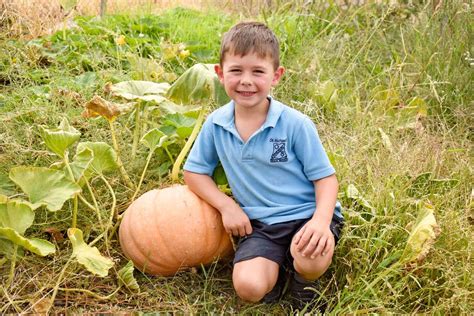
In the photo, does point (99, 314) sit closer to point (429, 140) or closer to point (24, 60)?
point (429, 140)

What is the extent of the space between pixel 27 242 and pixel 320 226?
2.91 ft

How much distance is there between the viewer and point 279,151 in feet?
7.27

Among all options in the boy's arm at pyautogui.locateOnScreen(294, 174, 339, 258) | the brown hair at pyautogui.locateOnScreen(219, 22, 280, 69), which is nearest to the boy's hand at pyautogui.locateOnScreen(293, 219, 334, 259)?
the boy's arm at pyautogui.locateOnScreen(294, 174, 339, 258)

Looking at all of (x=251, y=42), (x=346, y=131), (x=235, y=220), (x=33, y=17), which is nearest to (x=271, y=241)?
(x=235, y=220)

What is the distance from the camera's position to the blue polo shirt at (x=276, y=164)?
2.21 meters

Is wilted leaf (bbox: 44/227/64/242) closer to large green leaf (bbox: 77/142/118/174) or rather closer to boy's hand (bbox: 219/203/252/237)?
→ large green leaf (bbox: 77/142/118/174)

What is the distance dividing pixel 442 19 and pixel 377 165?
1.55 meters

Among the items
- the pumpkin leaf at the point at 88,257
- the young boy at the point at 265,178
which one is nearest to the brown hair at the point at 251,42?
the young boy at the point at 265,178

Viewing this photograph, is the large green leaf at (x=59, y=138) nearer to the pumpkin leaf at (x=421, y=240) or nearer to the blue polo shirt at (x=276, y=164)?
the blue polo shirt at (x=276, y=164)

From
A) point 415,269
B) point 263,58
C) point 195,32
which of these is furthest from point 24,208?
point 195,32

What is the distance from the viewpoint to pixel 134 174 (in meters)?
2.74

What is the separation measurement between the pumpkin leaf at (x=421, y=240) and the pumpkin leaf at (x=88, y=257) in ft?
3.07

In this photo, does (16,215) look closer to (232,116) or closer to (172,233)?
(172,233)

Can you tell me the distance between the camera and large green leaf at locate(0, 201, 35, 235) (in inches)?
79.9
